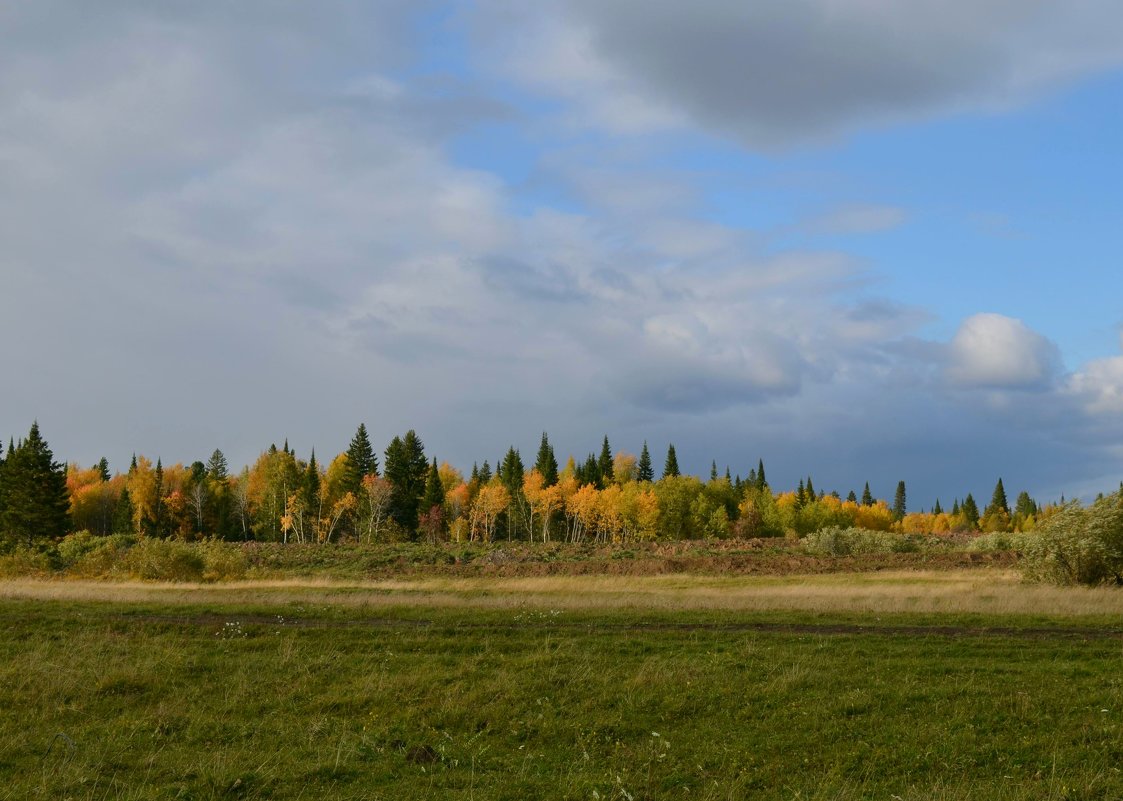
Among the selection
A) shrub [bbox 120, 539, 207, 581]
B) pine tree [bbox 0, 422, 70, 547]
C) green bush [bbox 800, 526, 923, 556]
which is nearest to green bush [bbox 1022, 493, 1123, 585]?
green bush [bbox 800, 526, 923, 556]

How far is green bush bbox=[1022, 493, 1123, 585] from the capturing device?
35.0 m

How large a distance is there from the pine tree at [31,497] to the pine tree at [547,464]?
2735 inches

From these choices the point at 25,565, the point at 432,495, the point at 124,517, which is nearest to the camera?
the point at 25,565

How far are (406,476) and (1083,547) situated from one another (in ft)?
332

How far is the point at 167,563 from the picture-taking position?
4609cm

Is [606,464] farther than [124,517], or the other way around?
[606,464]

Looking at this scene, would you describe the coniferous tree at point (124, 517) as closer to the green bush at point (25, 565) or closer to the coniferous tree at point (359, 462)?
the coniferous tree at point (359, 462)

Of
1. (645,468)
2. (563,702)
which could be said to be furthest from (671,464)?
(563,702)

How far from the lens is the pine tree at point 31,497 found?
8325 centimetres

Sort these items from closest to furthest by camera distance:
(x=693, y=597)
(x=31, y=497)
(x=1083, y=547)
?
(x=693, y=597), (x=1083, y=547), (x=31, y=497)

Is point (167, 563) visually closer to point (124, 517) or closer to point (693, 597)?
point (693, 597)

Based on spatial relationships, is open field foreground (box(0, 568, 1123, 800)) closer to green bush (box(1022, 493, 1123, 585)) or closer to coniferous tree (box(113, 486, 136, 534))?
green bush (box(1022, 493, 1123, 585))

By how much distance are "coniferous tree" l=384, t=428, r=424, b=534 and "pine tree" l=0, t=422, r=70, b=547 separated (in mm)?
43796

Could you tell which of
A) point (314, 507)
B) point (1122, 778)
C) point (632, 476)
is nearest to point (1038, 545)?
point (1122, 778)
